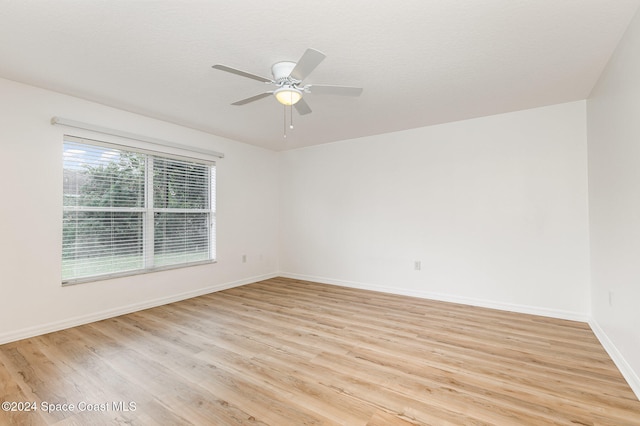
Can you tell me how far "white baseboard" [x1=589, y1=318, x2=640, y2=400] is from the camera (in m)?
1.92

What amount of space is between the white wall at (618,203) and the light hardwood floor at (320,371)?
0.28 m

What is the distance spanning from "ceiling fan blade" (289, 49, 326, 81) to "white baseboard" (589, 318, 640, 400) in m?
2.91

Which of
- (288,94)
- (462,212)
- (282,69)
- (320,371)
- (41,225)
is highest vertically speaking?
(282,69)

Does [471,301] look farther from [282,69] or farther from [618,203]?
[282,69]

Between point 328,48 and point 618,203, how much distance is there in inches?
99.4

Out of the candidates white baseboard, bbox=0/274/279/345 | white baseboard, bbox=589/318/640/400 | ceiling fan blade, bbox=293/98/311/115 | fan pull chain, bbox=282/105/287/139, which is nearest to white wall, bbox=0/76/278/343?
white baseboard, bbox=0/274/279/345

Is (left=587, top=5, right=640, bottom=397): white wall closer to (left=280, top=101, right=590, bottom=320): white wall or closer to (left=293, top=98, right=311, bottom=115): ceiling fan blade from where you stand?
(left=280, top=101, right=590, bottom=320): white wall

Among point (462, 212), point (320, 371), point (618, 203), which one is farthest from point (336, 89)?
point (462, 212)

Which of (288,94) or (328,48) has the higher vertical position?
(328,48)

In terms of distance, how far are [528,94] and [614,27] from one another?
3.64 ft

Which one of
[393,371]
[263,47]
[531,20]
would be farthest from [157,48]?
[393,371]

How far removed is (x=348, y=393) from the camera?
193 cm

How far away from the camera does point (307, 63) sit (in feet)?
6.50

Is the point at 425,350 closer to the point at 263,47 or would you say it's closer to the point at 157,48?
the point at 263,47
